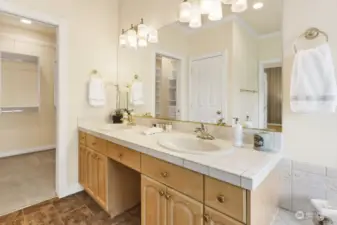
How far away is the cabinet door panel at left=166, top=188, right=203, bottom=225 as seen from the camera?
101 cm

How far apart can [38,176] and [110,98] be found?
1.61 meters

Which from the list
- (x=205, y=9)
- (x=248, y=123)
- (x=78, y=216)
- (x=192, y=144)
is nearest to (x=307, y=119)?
(x=248, y=123)

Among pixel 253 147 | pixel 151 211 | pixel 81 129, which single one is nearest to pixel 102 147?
pixel 81 129

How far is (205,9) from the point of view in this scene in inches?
55.0

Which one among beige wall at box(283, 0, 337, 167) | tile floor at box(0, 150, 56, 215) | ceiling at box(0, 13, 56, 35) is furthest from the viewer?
ceiling at box(0, 13, 56, 35)

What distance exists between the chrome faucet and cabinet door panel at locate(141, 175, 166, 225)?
1.76 feet

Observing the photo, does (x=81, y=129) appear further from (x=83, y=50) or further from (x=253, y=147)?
(x=253, y=147)

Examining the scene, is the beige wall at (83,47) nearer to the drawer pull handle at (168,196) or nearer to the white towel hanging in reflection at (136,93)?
the white towel hanging in reflection at (136,93)

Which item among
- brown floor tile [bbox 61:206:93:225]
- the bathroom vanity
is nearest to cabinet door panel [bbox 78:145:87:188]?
brown floor tile [bbox 61:206:93:225]

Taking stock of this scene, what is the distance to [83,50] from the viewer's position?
2.36 meters

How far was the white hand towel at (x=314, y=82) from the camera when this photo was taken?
1.03 meters

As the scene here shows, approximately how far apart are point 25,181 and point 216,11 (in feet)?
10.4

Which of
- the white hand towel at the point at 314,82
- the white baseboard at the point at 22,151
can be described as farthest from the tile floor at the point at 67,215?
the white baseboard at the point at 22,151

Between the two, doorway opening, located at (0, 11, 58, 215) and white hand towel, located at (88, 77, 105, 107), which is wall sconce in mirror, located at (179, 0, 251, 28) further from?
doorway opening, located at (0, 11, 58, 215)
